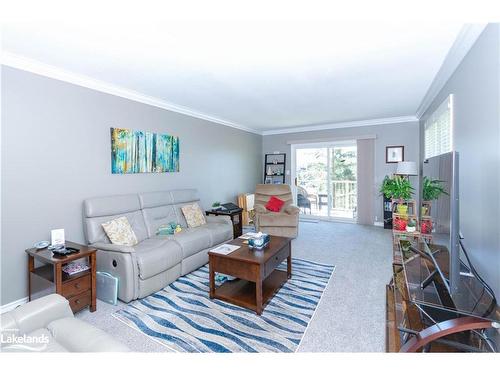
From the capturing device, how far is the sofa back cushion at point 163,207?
3.21 meters

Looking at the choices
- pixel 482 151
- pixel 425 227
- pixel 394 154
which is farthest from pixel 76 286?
pixel 394 154

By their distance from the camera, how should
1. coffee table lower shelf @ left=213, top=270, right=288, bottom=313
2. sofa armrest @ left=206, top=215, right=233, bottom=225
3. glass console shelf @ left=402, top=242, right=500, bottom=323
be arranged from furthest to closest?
sofa armrest @ left=206, top=215, right=233, bottom=225 < coffee table lower shelf @ left=213, top=270, right=288, bottom=313 < glass console shelf @ left=402, top=242, right=500, bottom=323

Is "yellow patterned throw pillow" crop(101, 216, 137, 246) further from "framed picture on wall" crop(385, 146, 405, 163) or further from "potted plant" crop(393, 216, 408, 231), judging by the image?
"framed picture on wall" crop(385, 146, 405, 163)

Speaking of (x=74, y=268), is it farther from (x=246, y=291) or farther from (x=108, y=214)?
(x=246, y=291)

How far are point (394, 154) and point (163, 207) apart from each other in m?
4.79

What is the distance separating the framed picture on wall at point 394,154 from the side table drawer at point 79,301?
5660 mm

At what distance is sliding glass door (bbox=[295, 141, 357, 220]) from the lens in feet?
18.8

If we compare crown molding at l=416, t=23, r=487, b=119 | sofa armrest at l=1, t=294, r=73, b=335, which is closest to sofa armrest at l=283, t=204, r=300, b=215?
crown molding at l=416, t=23, r=487, b=119

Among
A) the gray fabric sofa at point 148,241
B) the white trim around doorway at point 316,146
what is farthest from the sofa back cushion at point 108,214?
the white trim around doorway at point 316,146

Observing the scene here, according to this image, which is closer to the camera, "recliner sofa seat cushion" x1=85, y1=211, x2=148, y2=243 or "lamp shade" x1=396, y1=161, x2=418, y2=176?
"recliner sofa seat cushion" x1=85, y1=211, x2=148, y2=243

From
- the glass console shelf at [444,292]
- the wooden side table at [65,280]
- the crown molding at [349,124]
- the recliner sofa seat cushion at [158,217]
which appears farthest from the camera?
the crown molding at [349,124]
